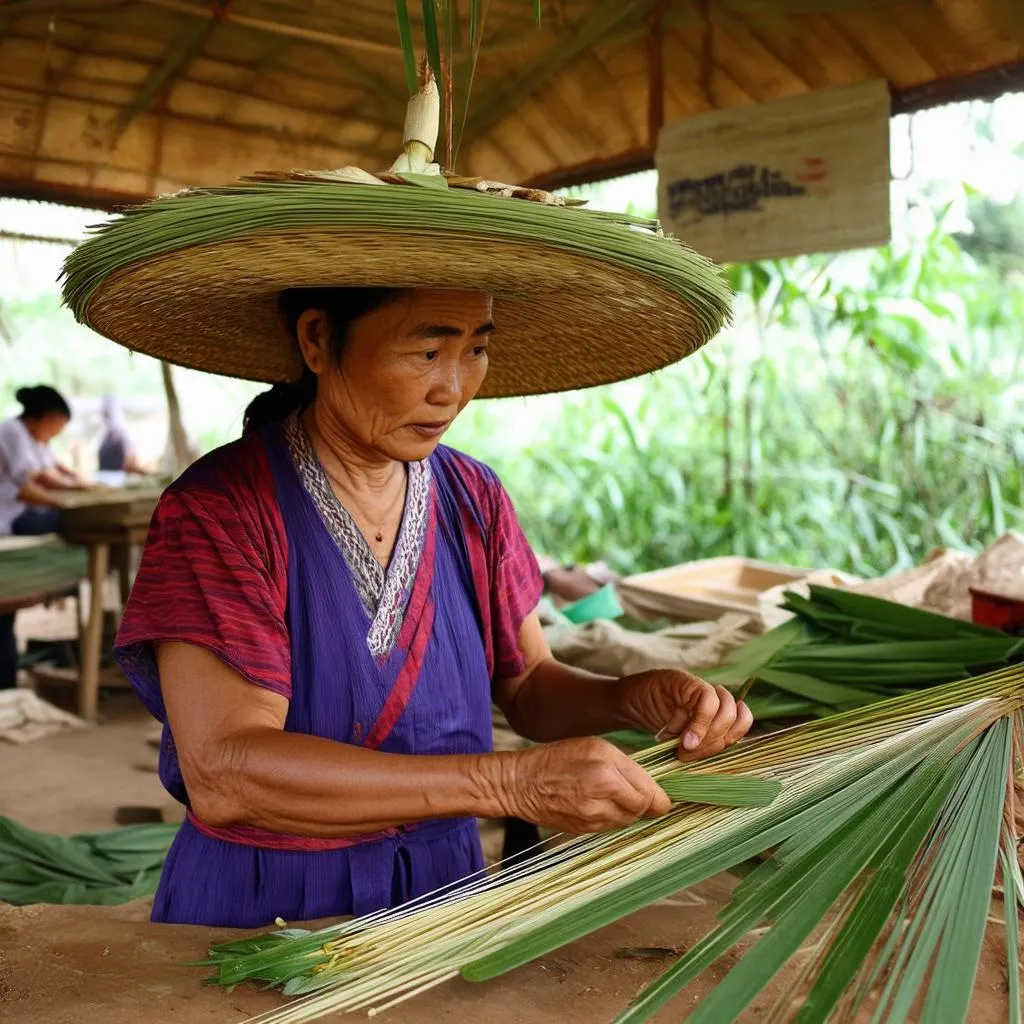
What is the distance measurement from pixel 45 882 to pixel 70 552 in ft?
11.1

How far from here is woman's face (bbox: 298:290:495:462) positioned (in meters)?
1.57

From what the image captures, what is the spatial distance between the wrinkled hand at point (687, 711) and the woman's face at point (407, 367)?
1.62 ft

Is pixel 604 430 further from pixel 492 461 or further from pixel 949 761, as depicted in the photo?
pixel 949 761

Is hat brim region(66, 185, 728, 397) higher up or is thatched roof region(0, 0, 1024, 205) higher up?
thatched roof region(0, 0, 1024, 205)

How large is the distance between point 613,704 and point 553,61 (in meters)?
3.43

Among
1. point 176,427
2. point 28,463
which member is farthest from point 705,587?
point 28,463

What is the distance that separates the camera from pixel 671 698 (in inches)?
66.8

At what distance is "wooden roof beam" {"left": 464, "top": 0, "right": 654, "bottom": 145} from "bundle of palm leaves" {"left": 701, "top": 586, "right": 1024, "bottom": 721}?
108 inches

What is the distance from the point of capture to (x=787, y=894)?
1.19 m

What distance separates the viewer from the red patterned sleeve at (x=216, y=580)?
148 cm

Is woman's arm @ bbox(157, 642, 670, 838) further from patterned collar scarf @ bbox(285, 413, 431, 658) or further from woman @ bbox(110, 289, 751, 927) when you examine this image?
patterned collar scarf @ bbox(285, 413, 431, 658)

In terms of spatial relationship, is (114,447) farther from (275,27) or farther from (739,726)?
(739,726)

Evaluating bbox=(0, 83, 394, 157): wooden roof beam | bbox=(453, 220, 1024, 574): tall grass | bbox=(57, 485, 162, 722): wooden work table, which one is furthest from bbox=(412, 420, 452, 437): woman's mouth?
bbox=(453, 220, 1024, 574): tall grass

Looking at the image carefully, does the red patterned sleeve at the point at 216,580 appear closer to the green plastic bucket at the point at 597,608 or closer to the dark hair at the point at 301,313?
the dark hair at the point at 301,313
